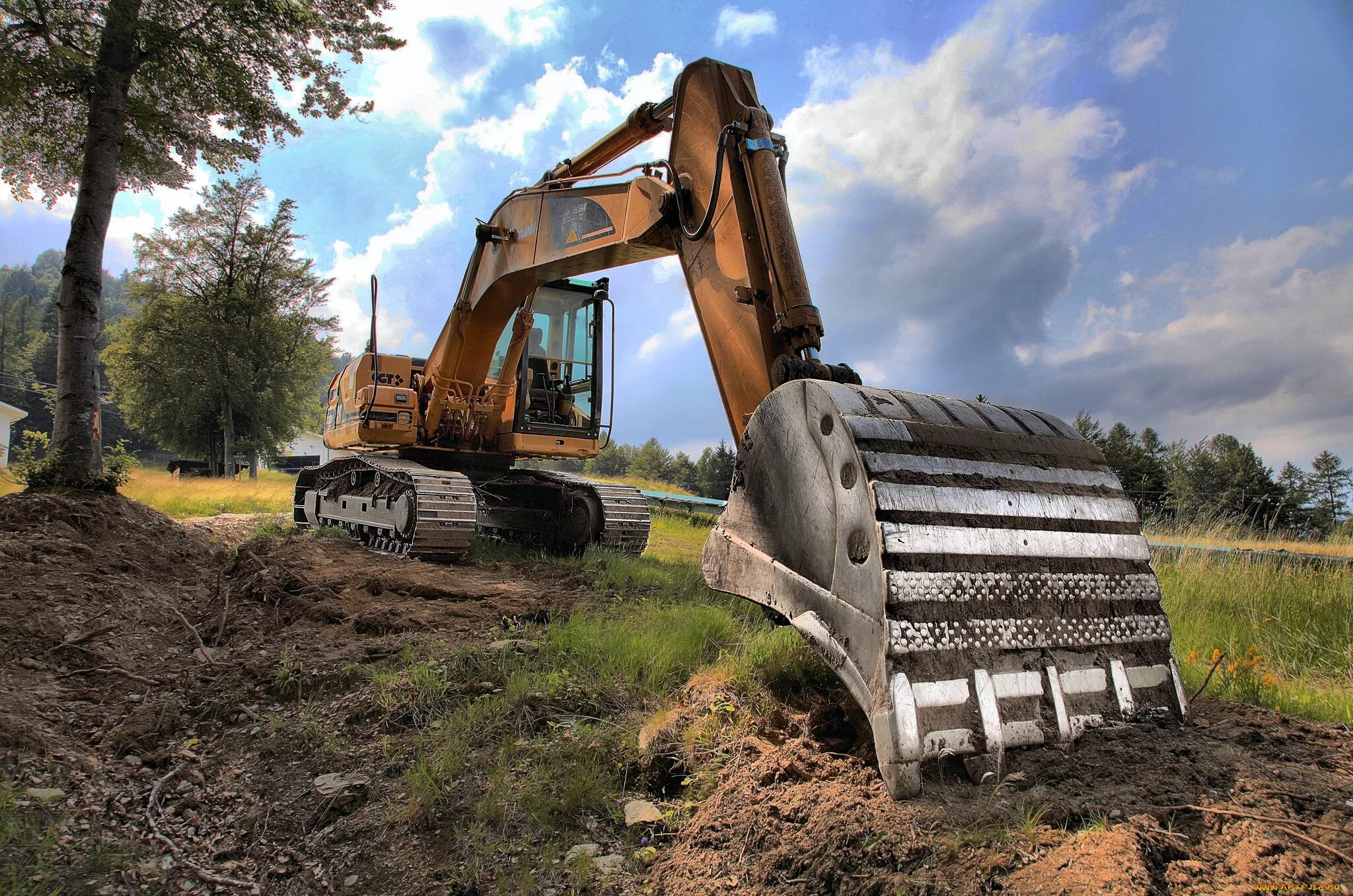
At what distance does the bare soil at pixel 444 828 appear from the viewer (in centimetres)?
156

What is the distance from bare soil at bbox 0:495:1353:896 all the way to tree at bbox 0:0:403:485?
427 centimetres

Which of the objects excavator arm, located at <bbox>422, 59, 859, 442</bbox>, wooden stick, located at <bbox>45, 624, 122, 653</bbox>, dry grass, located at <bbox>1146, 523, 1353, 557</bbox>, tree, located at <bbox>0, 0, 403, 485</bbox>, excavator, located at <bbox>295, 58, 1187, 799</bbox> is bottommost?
wooden stick, located at <bbox>45, 624, 122, 653</bbox>

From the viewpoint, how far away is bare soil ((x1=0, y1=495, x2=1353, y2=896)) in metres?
1.56

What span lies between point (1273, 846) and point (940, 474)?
1056mm

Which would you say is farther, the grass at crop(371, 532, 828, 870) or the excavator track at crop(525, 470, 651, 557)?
the excavator track at crop(525, 470, 651, 557)

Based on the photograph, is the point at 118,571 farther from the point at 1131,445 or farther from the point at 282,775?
the point at 1131,445

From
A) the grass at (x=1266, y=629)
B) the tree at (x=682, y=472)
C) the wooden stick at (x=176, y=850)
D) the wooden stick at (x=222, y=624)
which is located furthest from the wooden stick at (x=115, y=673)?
the tree at (x=682, y=472)

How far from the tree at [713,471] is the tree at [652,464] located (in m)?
5.13

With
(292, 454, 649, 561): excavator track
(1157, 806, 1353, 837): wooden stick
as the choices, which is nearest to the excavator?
(1157, 806, 1353, 837): wooden stick

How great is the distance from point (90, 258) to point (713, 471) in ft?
83.1

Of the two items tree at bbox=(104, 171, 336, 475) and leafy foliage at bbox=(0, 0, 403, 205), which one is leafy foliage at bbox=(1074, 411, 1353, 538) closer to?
leafy foliage at bbox=(0, 0, 403, 205)

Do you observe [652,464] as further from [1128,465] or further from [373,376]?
[373,376]

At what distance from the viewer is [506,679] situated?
316 cm

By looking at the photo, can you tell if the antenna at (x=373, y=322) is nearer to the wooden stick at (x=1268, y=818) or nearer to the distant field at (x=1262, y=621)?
the distant field at (x=1262, y=621)
